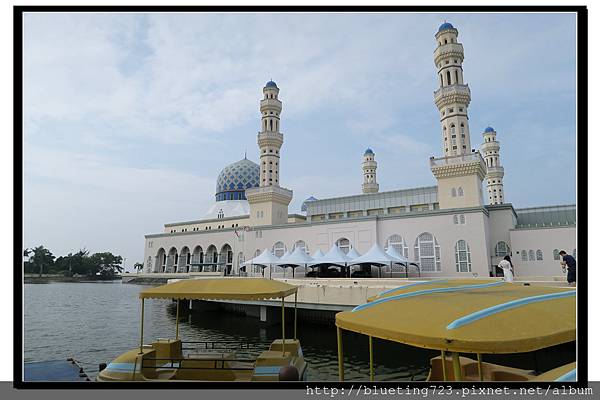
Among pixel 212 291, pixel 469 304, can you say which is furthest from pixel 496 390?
pixel 212 291

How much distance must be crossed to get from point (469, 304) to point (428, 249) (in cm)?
2153

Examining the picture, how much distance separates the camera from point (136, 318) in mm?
18016

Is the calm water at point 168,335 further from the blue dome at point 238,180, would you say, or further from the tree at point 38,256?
the blue dome at point 238,180

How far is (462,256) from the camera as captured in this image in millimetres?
22688

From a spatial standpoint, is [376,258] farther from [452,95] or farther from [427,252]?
[452,95]

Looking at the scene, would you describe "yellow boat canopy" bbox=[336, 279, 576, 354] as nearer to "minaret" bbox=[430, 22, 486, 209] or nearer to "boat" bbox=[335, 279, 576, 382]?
"boat" bbox=[335, 279, 576, 382]

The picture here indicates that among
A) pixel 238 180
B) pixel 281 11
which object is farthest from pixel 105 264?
pixel 281 11

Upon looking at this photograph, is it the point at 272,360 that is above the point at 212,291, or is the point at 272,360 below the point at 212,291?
below

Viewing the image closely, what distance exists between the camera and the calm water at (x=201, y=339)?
30.0 feet

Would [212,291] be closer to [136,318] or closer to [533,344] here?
[533,344]

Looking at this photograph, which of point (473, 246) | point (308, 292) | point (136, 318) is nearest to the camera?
point (308, 292)

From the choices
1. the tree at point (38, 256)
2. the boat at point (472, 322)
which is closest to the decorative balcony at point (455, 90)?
the boat at point (472, 322)

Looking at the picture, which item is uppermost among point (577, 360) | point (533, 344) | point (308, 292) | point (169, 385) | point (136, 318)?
point (533, 344)

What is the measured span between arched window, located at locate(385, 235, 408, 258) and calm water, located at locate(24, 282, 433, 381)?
466 inches
